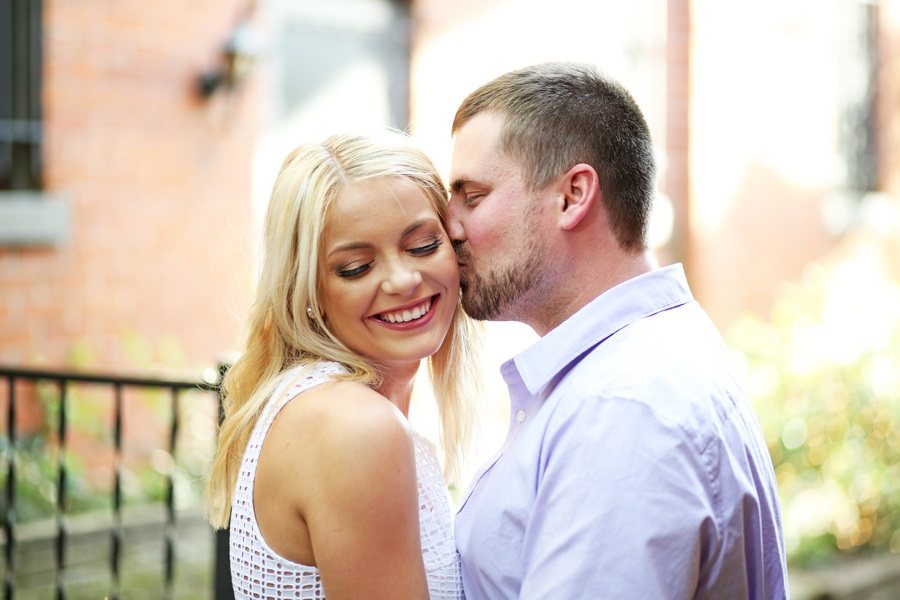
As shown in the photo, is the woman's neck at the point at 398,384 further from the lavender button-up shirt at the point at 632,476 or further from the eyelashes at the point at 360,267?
the lavender button-up shirt at the point at 632,476

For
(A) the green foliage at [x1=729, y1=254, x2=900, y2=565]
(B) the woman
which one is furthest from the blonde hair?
(A) the green foliage at [x1=729, y1=254, x2=900, y2=565]

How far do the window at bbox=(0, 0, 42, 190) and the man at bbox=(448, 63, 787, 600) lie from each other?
3.77 m

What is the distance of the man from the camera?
168 centimetres

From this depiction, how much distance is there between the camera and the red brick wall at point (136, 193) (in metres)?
5.48

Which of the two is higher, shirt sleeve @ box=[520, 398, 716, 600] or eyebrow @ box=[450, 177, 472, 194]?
eyebrow @ box=[450, 177, 472, 194]

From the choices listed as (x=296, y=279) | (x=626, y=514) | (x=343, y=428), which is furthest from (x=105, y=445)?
(x=626, y=514)

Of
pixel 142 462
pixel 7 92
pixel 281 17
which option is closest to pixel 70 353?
pixel 142 462

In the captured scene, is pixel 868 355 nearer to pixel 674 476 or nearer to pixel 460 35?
pixel 460 35

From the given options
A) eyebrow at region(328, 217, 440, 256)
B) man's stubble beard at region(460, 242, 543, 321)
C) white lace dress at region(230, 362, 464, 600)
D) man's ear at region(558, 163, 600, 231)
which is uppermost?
man's ear at region(558, 163, 600, 231)

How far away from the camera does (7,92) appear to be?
5.32m

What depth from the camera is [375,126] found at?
199 inches

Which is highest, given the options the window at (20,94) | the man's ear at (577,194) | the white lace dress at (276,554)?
the window at (20,94)

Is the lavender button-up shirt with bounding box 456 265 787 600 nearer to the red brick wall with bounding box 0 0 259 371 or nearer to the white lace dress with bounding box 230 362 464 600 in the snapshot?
the white lace dress with bounding box 230 362 464 600

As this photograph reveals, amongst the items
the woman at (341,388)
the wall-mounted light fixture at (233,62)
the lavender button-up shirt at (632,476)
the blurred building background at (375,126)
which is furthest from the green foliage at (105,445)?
the lavender button-up shirt at (632,476)
